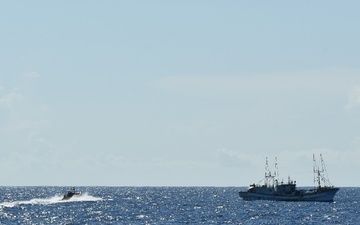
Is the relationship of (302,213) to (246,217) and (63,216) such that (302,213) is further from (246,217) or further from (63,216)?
(63,216)

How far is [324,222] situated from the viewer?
411 ft

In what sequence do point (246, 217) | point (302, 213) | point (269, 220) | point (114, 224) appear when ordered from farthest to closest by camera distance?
point (302, 213), point (246, 217), point (269, 220), point (114, 224)

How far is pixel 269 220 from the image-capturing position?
5094 inches

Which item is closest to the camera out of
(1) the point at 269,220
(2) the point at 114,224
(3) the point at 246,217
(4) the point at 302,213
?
(2) the point at 114,224

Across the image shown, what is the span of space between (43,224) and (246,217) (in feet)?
120

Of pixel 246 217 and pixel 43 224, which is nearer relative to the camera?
pixel 43 224

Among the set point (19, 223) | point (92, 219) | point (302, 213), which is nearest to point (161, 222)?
point (92, 219)

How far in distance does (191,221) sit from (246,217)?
51.5 feet

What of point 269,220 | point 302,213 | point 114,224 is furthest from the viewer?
point 302,213

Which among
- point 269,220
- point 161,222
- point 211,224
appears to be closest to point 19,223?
point 161,222

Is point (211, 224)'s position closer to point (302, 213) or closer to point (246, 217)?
point (246, 217)

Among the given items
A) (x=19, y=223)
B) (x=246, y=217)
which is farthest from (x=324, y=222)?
(x=19, y=223)

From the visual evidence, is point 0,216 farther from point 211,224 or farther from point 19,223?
point 211,224

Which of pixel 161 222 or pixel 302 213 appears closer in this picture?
pixel 161 222
